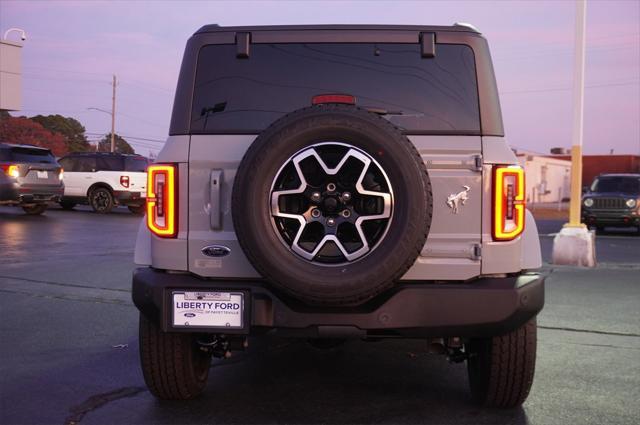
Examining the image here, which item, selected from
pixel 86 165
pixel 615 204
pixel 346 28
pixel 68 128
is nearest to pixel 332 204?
pixel 346 28

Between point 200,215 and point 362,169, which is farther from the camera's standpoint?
point 200,215

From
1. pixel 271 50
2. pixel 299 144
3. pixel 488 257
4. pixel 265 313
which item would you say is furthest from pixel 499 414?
pixel 271 50

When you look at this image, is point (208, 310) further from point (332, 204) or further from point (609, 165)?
point (609, 165)

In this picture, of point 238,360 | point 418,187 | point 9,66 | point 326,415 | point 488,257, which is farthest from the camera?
point 9,66

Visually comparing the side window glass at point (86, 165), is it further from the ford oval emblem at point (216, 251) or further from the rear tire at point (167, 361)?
the ford oval emblem at point (216, 251)

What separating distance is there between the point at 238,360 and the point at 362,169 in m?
2.35

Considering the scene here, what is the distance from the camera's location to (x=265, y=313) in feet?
12.0

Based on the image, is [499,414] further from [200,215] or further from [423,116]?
[200,215]

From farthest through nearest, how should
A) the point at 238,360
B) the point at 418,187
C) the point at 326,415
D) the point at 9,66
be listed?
the point at 9,66 < the point at 238,360 < the point at 326,415 < the point at 418,187

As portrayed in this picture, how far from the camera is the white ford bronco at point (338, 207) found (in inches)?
137

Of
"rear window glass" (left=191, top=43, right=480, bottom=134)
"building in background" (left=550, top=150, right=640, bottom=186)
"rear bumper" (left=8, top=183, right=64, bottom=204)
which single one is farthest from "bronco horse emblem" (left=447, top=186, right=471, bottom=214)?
"building in background" (left=550, top=150, right=640, bottom=186)

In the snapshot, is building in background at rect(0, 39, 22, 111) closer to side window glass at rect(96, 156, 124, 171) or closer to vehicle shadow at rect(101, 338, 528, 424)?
side window glass at rect(96, 156, 124, 171)

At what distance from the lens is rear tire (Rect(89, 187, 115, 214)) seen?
22.2 m

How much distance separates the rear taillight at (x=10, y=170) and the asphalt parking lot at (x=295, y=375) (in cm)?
1093
